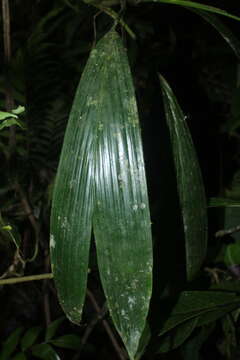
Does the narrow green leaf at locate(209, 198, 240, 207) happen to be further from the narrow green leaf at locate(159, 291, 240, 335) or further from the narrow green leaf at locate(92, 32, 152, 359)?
the narrow green leaf at locate(92, 32, 152, 359)

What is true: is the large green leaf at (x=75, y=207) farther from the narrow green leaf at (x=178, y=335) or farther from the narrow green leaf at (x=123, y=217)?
the narrow green leaf at (x=178, y=335)

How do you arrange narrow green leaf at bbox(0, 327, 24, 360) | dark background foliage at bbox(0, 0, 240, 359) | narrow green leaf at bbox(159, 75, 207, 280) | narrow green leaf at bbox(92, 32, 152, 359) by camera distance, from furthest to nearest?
narrow green leaf at bbox(0, 327, 24, 360) → dark background foliage at bbox(0, 0, 240, 359) → narrow green leaf at bbox(159, 75, 207, 280) → narrow green leaf at bbox(92, 32, 152, 359)

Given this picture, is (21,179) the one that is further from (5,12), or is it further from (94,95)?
(94,95)

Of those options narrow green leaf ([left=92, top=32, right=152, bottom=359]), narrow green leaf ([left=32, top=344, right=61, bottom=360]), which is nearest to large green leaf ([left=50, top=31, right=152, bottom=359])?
narrow green leaf ([left=92, top=32, right=152, bottom=359])

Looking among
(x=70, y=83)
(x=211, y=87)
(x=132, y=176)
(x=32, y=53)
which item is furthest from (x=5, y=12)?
(x=211, y=87)

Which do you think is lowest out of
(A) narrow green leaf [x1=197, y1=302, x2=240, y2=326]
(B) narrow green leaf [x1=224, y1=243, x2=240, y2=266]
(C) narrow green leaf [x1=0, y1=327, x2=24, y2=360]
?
(C) narrow green leaf [x1=0, y1=327, x2=24, y2=360]

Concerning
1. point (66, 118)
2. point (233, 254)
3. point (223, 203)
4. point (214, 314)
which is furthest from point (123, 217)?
point (66, 118)

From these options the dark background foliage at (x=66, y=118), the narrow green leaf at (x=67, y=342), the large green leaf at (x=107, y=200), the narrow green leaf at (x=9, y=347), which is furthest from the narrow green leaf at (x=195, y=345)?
the large green leaf at (x=107, y=200)
